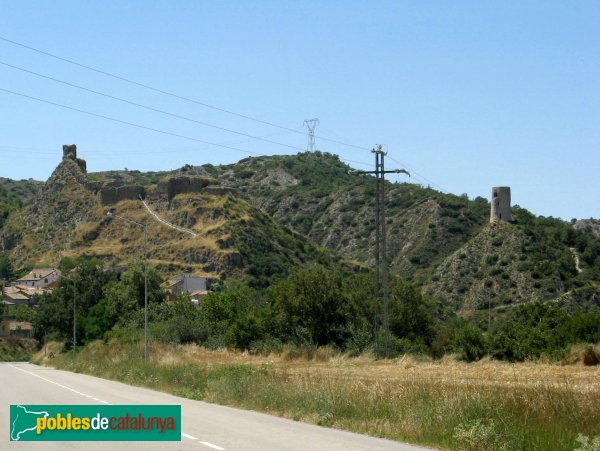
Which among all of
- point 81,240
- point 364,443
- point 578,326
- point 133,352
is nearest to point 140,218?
point 81,240

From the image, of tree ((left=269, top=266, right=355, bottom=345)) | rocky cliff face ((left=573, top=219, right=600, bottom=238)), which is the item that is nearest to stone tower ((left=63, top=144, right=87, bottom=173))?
rocky cliff face ((left=573, top=219, right=600, bottom=238))

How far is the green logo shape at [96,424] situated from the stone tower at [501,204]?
371 feet

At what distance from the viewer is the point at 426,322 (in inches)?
2527

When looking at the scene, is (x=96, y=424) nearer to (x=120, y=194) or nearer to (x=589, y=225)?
(x=120, y=194)

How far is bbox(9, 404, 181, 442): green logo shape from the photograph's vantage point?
15.8 metres

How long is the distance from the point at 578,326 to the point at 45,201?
135619 mm

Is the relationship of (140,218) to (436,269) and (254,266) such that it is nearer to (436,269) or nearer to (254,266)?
(254,266)

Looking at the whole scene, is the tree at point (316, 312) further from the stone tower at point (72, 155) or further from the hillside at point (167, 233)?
the stone tower at point (72, 155)

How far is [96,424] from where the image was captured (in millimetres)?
17203

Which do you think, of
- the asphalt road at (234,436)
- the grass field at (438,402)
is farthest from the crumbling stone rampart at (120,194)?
the asphalt road at (234,436)

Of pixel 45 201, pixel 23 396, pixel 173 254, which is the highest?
pixel 45 201

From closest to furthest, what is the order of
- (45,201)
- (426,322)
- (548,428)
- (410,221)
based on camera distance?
(548,428) < (426,322) < (410,221) < (45,201)

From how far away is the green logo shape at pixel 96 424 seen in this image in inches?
624

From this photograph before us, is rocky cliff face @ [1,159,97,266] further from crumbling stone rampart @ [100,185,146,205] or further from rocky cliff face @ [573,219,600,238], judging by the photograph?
rocky cliff face @ [573,219,600,238]
